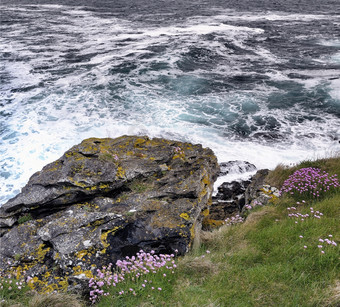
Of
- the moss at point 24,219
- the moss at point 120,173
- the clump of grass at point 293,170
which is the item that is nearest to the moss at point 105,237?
the moss at point 120,173

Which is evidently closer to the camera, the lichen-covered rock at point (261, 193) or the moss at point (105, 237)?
the moss at point (105, 237)

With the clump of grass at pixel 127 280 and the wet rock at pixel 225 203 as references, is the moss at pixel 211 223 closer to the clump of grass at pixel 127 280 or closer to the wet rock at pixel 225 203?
the wet rock at pixel 225 203

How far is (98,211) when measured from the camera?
641 cm

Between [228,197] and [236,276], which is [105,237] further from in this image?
[228,197]

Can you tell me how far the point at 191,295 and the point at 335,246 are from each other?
8.39ft

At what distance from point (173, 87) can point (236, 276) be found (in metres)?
17.1

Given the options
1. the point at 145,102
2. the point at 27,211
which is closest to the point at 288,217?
the point at 27,211

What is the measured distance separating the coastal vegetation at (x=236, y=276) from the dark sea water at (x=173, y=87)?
7225 mm

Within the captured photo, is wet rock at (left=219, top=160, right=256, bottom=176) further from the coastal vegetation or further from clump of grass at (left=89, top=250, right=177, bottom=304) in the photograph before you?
clump of grass at (left=89, top=250, right=177, bottom=304)

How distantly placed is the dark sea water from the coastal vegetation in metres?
7.22

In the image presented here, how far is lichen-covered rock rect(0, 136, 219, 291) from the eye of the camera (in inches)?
210

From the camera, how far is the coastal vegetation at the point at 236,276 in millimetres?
4289

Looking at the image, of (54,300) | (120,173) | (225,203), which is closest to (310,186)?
(225,203)

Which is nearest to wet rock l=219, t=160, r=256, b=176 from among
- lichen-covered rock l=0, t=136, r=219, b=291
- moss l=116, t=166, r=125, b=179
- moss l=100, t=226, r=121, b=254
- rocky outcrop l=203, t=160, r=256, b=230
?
rocky outcrop l=203, t=160, r=256, b=230
